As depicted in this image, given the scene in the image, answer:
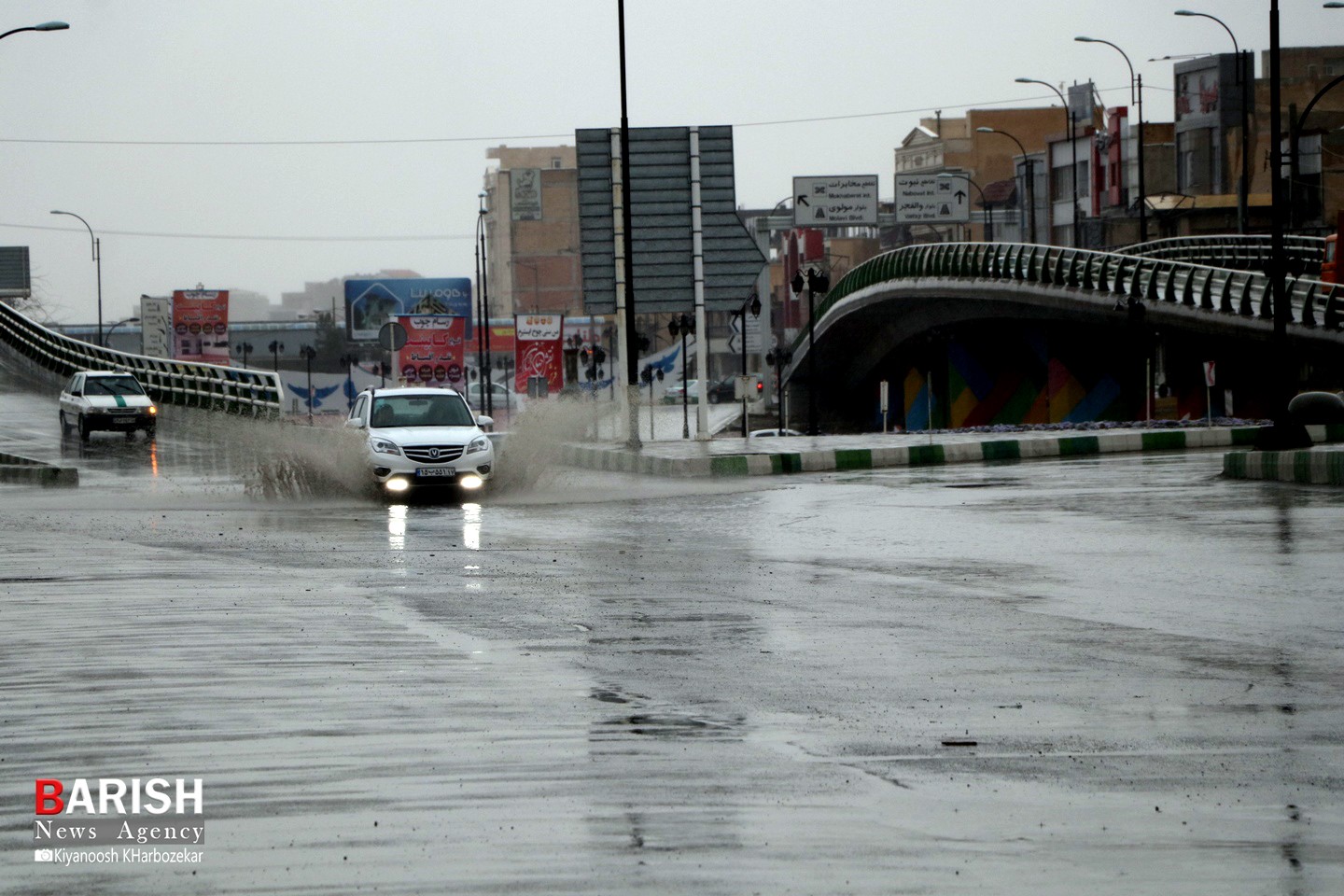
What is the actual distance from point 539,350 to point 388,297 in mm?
21670

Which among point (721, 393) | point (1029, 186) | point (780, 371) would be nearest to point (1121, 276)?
point (780, 371)

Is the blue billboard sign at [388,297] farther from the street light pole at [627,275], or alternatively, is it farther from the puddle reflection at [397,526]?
the puddle reflection at [397,526]

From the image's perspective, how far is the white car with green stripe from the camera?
40594mm

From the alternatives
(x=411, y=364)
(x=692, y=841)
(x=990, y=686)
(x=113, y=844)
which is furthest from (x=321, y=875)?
(x=411, y=364)

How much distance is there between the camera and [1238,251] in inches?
2638

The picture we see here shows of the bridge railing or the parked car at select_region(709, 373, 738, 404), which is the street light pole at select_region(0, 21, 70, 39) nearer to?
the bridge railing

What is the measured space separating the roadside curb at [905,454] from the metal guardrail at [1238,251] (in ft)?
99.9

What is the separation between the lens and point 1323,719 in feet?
24.5

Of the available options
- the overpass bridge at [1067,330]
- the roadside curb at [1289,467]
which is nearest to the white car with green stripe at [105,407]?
the overpass bridge at [1067,330]

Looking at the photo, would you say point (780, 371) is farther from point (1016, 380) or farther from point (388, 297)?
point (388, 297)

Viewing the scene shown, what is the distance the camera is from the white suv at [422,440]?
23.2 metres

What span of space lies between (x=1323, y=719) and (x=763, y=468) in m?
23.1

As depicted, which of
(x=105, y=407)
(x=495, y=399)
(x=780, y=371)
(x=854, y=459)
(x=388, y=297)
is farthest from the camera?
(x=495, y=399)

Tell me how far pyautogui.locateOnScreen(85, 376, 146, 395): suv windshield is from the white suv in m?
18.2
